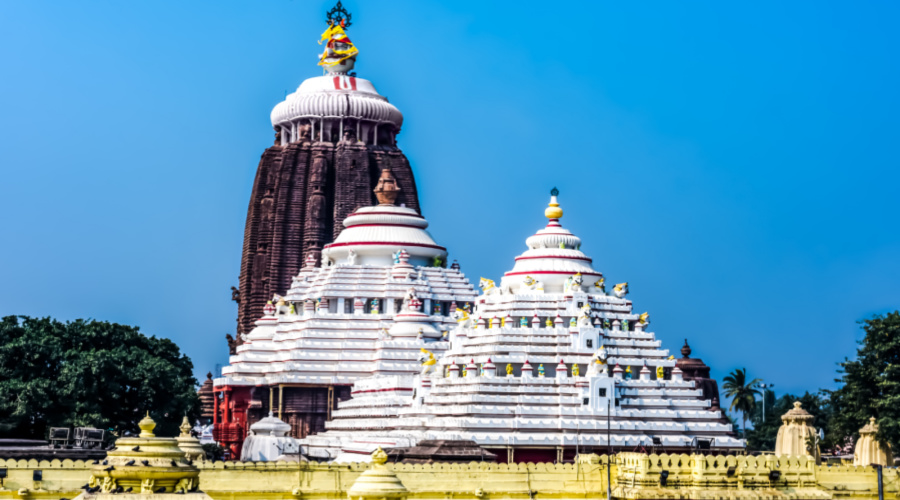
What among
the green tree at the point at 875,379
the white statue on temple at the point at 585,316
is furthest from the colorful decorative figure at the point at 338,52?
the green tree at the point at 875,379

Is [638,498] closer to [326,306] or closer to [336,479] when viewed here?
[336,479]

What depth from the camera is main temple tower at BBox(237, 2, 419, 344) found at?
103062mm

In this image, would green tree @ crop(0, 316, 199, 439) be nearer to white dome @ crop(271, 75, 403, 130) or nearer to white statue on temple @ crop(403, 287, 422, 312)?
white statue on temple @ crop(403, 287, 422, 312)

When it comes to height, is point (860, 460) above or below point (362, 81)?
below

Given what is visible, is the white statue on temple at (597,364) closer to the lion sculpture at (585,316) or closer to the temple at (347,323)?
the lion sculpture at (585,316)

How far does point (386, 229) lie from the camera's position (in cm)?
9500

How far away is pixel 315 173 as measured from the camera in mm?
103438

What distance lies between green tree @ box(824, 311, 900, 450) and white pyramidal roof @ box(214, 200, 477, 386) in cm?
2543

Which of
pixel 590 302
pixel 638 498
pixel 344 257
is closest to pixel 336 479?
pixel 638 498

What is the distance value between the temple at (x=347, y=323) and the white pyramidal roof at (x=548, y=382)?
8.40 metres

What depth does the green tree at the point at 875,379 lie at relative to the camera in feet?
207

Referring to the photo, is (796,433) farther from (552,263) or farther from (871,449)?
(552,263)

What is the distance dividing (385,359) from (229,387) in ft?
32.5

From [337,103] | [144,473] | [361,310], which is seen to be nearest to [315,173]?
[337,103]
